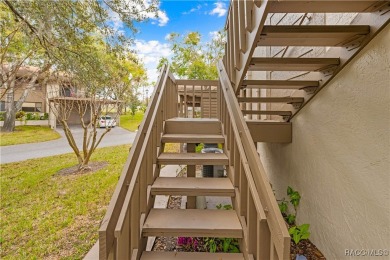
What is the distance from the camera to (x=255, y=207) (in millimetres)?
1600

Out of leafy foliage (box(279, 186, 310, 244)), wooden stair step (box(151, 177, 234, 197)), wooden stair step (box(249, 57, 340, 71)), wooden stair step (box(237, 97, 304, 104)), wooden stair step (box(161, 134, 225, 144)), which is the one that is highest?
wooden stair step (box(249, 57, 340, 71))

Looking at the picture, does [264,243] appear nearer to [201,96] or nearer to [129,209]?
[129,209]

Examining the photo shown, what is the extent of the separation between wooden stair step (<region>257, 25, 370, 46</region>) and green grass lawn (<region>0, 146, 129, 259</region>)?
10.6 ft

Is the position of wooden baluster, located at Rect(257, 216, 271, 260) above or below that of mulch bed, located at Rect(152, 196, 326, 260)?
above

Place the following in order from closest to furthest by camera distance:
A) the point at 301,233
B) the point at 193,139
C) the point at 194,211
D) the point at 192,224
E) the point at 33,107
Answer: the point at 192,224, the point at 194,211, the point at 301,233, the point at 193,139, the point at 33,107

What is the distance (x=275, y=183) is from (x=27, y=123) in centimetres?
1912

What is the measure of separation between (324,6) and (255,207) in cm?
156

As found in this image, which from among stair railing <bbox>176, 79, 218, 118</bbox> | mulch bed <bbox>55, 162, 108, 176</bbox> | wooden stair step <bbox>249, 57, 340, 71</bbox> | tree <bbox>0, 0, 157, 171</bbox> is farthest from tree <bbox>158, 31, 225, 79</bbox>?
wooden stair step <bbox>249, 57, 340, 71</bbox>

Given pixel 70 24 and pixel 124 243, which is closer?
pixel 124 243

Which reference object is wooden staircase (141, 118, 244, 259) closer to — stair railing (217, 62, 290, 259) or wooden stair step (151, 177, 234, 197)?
wooden stair step (151, 177, 234, 197)

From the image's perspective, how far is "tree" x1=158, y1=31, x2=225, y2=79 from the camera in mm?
11391

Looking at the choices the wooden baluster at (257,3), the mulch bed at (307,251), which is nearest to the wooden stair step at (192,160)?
the mulch bed at (307,251)

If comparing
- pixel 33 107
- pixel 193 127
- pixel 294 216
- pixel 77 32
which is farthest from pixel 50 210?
pixel 33 107

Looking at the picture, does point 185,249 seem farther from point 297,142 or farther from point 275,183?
point 275,183
